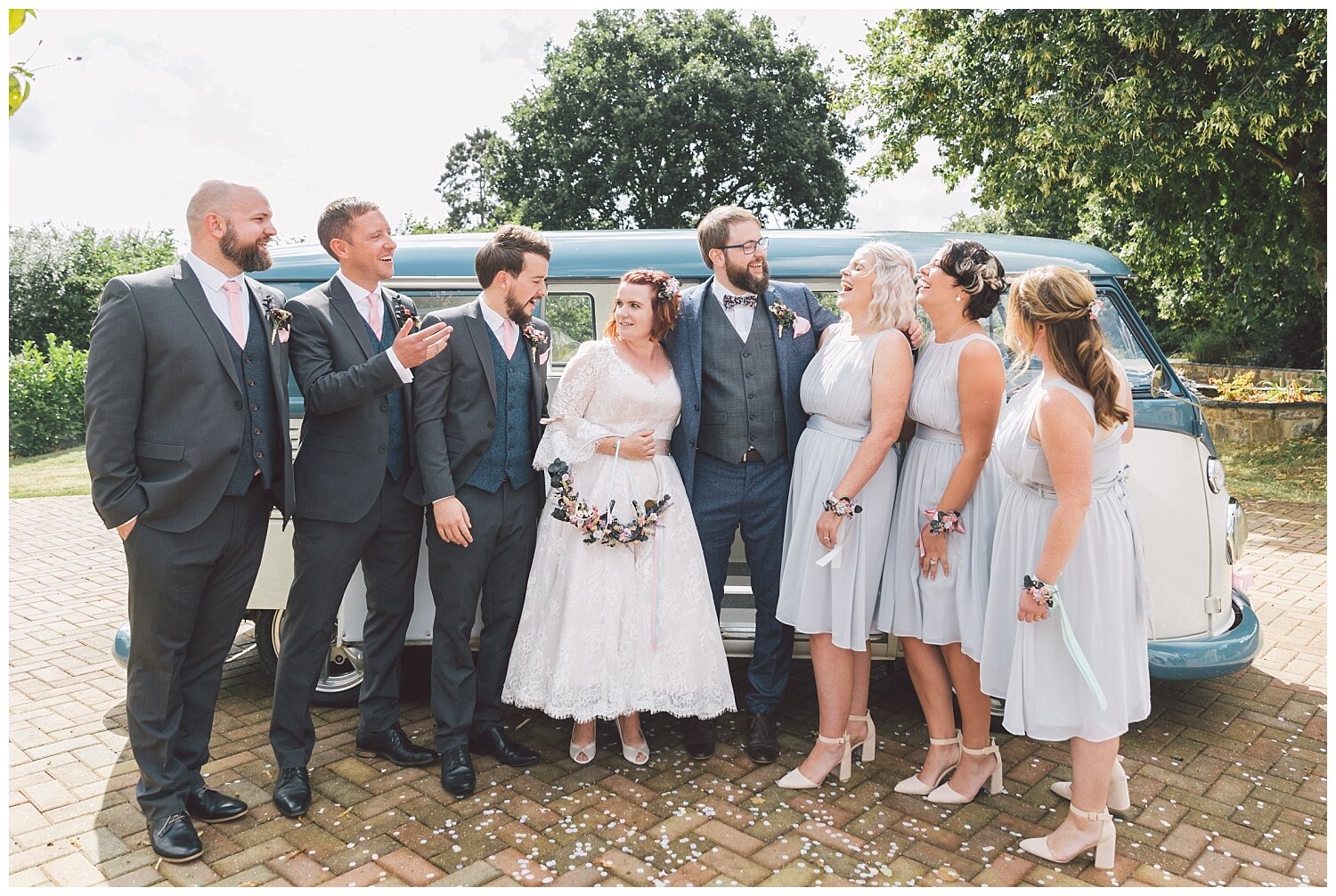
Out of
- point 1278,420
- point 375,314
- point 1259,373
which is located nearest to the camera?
point 375,314

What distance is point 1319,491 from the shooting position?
10914 millimetres

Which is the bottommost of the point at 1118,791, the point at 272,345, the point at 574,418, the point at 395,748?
the point at 395,748

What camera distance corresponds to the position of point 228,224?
3.35 metres

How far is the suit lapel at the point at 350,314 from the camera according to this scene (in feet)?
12.1

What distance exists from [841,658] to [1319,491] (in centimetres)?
999

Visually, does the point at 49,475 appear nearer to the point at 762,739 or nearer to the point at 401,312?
the point at 401,312

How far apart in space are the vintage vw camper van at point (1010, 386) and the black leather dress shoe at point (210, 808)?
0.97m

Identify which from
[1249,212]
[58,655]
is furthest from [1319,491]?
[58,655]

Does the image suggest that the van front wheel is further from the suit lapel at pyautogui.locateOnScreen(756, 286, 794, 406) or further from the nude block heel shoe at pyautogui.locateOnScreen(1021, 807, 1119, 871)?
the nude block heel shoe at pyautogui.locateOnScreen(1021, 807, 1119, 871)

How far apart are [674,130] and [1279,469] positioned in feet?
62.3

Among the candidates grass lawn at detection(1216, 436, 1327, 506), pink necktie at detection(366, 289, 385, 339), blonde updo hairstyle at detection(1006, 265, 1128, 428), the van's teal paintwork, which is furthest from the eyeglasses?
grass lawn at detection(1216, 436, 1327, 506)

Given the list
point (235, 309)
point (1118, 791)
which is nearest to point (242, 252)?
point (235, 309)

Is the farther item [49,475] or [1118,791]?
[49,475]

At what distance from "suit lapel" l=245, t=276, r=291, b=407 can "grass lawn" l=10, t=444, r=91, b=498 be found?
9.17 m
